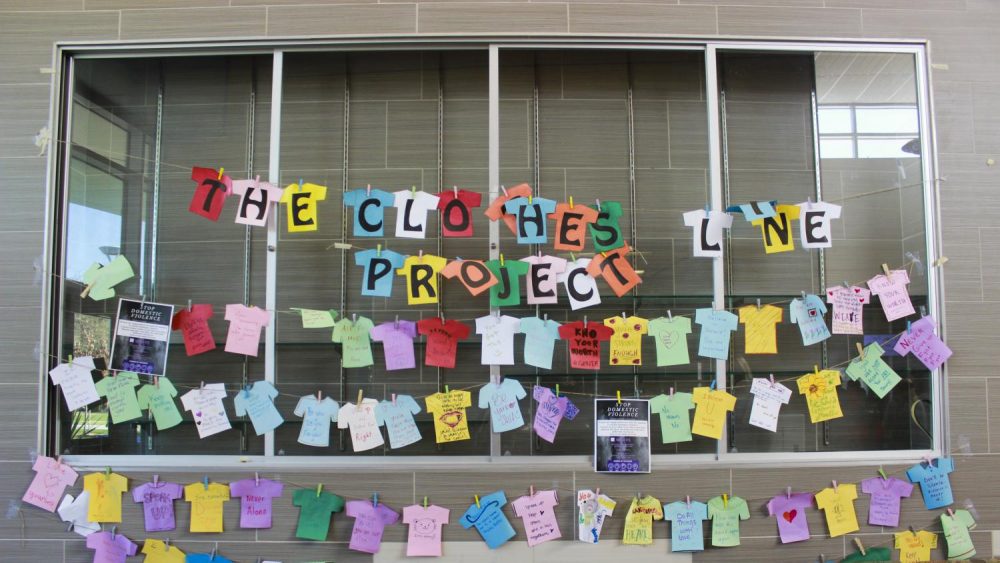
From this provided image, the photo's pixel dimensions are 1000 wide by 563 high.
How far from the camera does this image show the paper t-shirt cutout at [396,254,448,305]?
2.78 meters

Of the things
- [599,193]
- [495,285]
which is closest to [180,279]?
[495,285]

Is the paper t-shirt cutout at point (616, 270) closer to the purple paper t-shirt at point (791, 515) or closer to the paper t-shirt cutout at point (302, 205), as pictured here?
the purple paper t-shirt at point (791, 515)

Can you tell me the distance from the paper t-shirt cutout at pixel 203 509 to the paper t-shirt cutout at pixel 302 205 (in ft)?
3.68

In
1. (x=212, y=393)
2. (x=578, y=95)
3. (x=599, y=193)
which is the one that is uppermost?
(x=578, y=95)

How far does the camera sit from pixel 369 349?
2.85 meters

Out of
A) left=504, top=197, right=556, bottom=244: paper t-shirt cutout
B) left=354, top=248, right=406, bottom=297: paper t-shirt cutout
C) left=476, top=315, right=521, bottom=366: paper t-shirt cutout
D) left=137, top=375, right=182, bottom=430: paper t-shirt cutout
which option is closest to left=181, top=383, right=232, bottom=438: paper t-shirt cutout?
left=137, top=375, right=182, bottom=430: paper t-shirt cutout

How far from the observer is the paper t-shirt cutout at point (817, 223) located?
2.84 meters

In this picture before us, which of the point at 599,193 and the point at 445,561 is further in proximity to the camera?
the point at 599,193

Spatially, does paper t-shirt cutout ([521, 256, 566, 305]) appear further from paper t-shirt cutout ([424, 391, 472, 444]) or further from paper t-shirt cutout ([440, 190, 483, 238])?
paper t-shirt cutout ([424, 391, 472, 444])

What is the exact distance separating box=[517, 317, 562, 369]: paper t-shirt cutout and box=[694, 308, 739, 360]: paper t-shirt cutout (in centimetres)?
61

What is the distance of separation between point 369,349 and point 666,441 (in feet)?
4.30

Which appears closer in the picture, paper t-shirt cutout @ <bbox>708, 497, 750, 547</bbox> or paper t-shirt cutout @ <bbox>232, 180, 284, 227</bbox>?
paper t-shirt cutout @ <bbox>708, 497, 750, 547</bbox>

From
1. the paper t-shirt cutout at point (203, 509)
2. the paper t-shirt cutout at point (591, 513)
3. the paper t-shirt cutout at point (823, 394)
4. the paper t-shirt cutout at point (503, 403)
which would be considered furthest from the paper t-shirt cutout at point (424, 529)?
the paper t-shirt cutout at point (823, 394)

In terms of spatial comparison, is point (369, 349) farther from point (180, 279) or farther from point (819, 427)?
point (819, 427)
